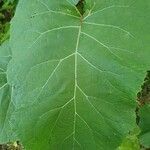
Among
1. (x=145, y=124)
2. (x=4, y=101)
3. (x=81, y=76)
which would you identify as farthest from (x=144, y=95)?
(x=81, y=76)

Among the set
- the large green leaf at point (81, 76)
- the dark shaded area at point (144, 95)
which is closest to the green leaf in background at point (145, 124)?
the large green leaf at point (81, 76)

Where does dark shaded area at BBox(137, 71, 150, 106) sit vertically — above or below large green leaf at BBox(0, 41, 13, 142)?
below

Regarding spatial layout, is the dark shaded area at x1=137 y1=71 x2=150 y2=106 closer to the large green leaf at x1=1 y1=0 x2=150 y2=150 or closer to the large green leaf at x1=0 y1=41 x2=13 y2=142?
the large green leaf at x1=0 y1=41 x2=13 y2=142

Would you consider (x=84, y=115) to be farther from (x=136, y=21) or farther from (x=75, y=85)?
(x=136, y=21)

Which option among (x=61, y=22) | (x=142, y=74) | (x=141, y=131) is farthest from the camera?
(x=141, y=131)

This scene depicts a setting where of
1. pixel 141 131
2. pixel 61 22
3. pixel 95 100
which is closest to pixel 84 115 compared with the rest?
pixel 95 100

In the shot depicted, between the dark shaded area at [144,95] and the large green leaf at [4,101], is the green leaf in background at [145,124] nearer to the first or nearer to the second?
the large green leaf at [4,101]

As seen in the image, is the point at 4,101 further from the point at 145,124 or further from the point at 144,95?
the point at 144,95

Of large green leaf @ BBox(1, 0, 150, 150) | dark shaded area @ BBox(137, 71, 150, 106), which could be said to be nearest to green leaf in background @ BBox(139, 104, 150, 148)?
large green leaf @ BBox(1, 0, 150, 150)

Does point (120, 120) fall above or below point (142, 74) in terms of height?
below
